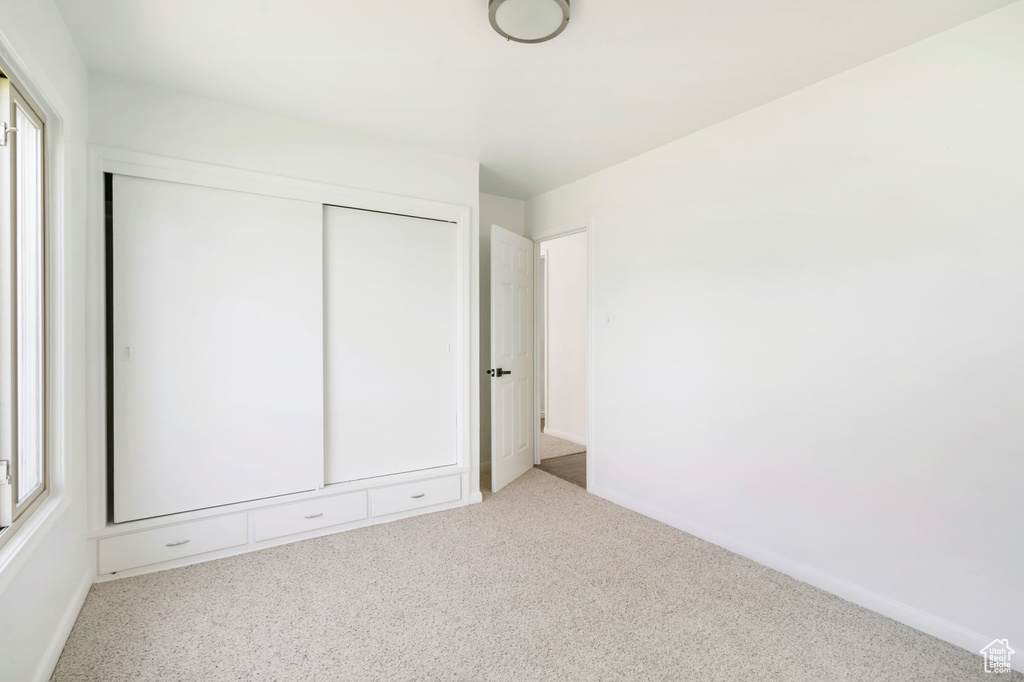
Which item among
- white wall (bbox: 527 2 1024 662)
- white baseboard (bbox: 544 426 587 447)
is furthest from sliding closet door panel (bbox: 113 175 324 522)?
white baseboard (bbox: 544 426 587 447)

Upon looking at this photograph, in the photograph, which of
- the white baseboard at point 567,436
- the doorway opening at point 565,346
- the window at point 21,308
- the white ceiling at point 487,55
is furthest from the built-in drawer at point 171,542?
the white baseboard at point 567,436

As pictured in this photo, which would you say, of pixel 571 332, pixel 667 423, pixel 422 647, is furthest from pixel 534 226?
pixel 422 647

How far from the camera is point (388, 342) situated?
3174 mm

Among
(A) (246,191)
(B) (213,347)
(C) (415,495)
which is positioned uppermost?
(A) (246,191)

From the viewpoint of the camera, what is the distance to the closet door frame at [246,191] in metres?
2.26

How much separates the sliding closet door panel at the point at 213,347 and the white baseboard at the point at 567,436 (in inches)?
125

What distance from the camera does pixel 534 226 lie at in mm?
4301

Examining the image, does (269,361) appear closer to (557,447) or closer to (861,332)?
(861,332)

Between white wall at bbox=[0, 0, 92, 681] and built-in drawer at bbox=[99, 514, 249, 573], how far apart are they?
91mm

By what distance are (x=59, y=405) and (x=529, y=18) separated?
7.97ft

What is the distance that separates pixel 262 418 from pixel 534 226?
2.73 m

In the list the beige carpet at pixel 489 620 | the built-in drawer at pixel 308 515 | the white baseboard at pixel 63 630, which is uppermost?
the built-in drawer at pixel 308 515

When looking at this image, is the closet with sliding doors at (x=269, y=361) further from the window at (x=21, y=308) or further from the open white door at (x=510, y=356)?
the window at (x=21, y=308)

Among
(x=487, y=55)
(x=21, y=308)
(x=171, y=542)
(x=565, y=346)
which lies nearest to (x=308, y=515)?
(x=171, y=542)
